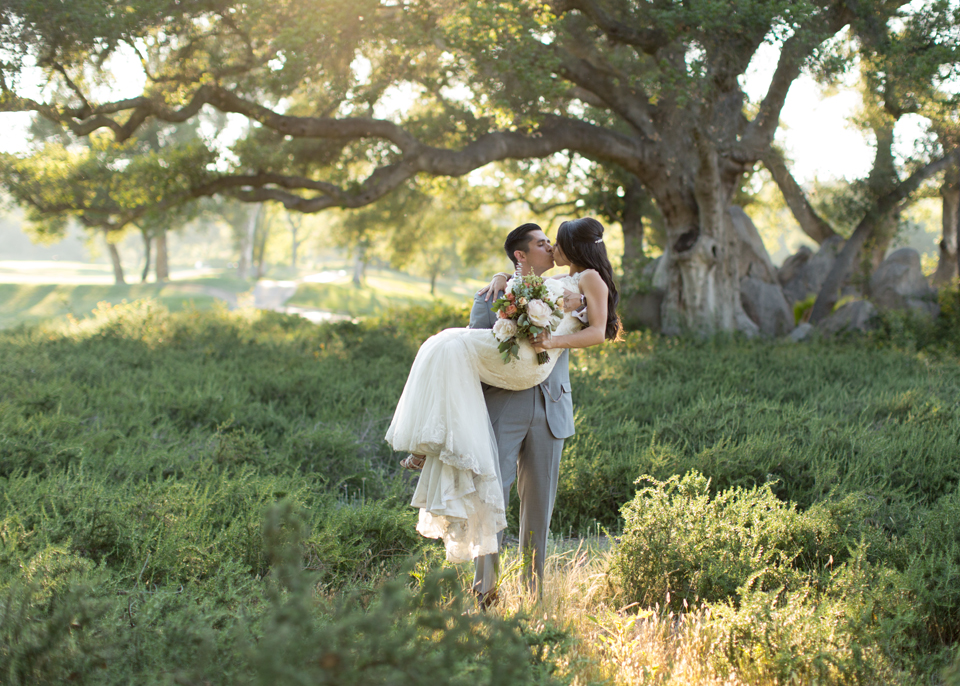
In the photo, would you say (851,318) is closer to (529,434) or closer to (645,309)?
(645,309)


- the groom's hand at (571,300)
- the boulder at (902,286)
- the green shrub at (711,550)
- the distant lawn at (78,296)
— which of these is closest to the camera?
the groom's hand at (571,300)

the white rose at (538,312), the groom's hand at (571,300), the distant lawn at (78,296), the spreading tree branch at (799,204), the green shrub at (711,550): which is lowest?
the green shrub at (711,550)

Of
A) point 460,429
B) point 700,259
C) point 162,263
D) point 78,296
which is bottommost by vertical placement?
point 78,296

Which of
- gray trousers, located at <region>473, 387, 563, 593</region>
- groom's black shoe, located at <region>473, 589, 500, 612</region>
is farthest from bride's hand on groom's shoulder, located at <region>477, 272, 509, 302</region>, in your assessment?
groom's black shoe, located at <region>473, 589, 500, 612</region>

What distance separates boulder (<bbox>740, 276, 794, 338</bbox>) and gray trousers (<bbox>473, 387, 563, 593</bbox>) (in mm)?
13195

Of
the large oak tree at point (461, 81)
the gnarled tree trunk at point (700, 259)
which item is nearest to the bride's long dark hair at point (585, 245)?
the large oak tree at point (461, 81)

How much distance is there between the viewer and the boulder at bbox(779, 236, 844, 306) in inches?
704

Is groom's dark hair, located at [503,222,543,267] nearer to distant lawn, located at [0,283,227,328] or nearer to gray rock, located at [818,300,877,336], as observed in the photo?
gray rock, located at [818,300,877,336]

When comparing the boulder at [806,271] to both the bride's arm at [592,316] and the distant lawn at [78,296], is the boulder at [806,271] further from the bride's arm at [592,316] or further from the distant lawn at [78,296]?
the distant lawn at [78,296]

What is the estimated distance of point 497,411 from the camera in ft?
11.4

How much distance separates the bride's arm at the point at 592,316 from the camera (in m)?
3.26

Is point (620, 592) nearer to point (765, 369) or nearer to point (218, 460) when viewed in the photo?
point (218, 460)

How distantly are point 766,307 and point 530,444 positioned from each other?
555 inches

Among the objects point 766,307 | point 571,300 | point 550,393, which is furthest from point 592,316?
point 766,307
